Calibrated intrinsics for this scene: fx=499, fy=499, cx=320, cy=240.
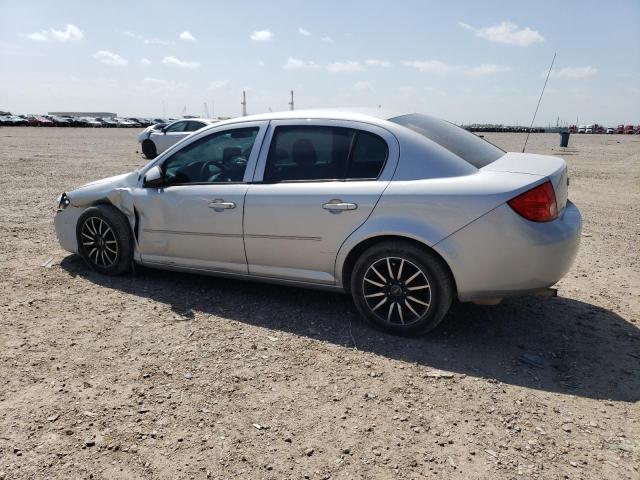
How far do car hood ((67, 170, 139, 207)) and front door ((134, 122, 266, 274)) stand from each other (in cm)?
26

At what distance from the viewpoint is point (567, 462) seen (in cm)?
249

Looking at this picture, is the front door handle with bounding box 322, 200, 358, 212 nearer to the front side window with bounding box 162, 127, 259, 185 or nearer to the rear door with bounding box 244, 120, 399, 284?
the rear door with bounding box 244, 120, 399, 284

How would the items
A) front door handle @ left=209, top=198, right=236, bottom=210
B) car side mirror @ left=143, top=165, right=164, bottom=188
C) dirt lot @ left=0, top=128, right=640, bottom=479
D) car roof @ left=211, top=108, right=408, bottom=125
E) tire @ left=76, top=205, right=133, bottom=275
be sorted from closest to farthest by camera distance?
dirt lot @ left=0, top=128, right=640, bottom=479, car roof @ left=211, top=108, right=408, bottom=125, front door handle @ left=209, top=198, right=236, bottom=210, car side mirror @ left=143, top=165, right=164, bottom=188, tire @ left=76, top=205, right=133, bottom=275

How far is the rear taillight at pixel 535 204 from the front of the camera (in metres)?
3.33

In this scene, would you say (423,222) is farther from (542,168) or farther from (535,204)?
(542,168)

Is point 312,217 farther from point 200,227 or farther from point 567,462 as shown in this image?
point 567,462

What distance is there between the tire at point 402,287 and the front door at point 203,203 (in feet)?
3.74

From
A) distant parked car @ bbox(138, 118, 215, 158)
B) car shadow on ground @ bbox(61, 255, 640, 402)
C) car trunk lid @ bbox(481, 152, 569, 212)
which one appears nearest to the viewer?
car shadow on ground @ bbox(61, 255, 640, 402)

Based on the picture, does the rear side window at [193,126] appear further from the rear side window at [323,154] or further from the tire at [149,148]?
the rear side window at [323,154]

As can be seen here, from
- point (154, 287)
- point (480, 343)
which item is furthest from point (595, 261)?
point (154, 287)

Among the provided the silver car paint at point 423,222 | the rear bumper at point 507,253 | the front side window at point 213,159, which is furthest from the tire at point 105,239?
the rear bumper at point 507,253

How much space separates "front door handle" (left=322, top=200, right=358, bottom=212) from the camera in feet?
12.3

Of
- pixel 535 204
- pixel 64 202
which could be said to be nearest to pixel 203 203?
pixel 64 202

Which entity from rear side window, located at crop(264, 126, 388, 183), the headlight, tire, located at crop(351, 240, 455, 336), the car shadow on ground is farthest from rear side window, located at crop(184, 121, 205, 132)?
tire, located at crop(351, 240, 455, 336)
